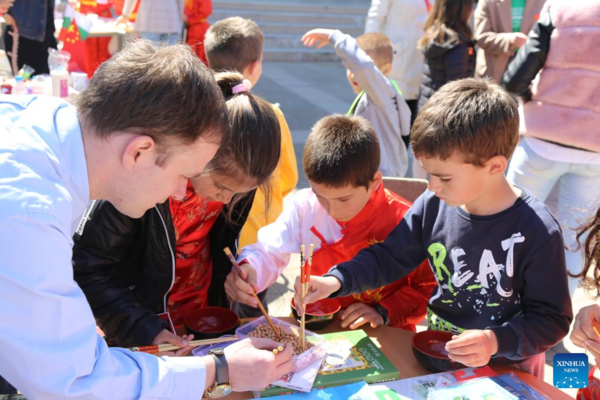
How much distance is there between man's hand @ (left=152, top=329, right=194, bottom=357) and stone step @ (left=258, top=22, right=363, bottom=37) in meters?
9.40

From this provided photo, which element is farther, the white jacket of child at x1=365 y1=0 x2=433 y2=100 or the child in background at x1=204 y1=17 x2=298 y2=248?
the white jacket of child at x1=365 y1=0 x2=433 y2=100

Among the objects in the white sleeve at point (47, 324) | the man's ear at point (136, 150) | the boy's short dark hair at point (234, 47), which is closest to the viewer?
the white sleeve at point (47, 324)

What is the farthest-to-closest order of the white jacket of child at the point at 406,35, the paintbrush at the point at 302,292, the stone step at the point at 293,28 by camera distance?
the stone step at the point at 293,28 → the white jacket of child at the point at 406,35 → the paintbrush at the point at 302,292

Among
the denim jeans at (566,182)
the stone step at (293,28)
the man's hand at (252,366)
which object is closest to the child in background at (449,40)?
the denim jeans at (566,182)

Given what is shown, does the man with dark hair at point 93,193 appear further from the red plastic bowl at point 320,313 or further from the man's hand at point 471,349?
the man's hand at point 471,349

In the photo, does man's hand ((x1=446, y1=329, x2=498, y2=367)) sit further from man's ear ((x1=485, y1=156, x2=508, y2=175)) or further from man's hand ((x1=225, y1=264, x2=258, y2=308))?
man's hand ((x1=225, y1=264, x2=258, y2=308))

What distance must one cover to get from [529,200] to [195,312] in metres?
0.96

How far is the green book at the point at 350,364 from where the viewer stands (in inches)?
53.2

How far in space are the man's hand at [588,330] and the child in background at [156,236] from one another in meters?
0.90

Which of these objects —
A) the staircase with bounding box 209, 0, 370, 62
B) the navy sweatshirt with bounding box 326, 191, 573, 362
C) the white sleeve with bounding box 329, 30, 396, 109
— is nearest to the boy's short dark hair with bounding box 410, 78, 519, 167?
the navy sweatshirt with bounding box 326, 191, 573, 362

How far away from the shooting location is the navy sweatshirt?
1465 millimetres

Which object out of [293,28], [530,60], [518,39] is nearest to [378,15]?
[518,39]

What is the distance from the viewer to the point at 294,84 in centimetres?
837

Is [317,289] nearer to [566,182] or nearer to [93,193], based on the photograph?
[93,193]
